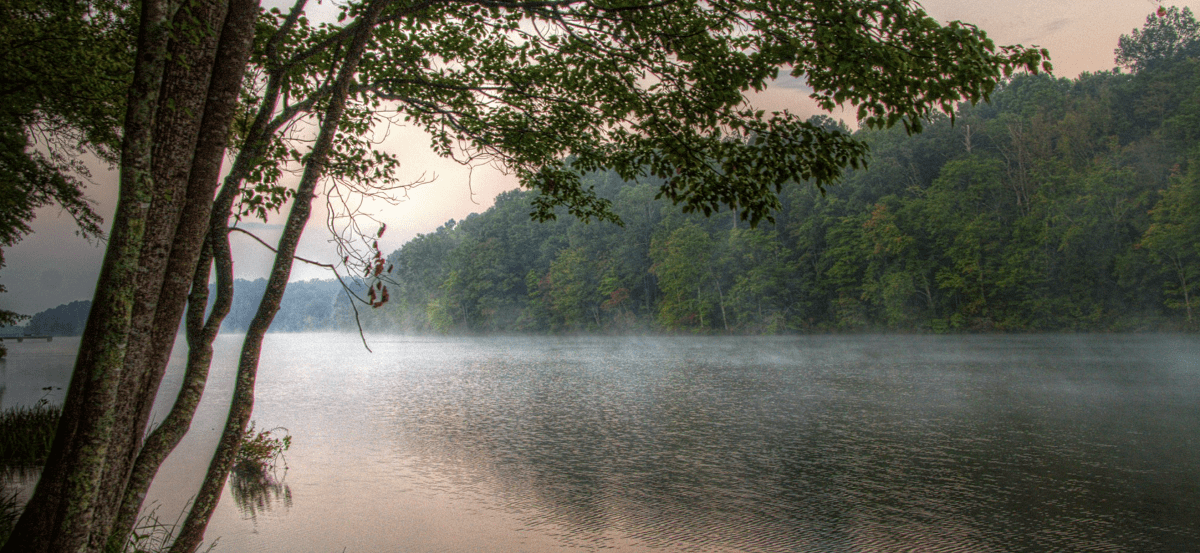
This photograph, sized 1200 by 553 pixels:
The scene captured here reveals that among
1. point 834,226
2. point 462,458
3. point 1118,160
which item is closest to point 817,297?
point 834,226

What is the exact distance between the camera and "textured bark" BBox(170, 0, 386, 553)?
3.99 meters

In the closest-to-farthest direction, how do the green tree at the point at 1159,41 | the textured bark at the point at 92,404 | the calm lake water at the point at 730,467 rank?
the textured bark at the point at 92,404
the calm lake water at the point at 730,467
the green tree at the point at 1159,41

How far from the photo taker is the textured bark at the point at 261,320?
3.99 metres

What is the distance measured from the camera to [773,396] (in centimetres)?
1880

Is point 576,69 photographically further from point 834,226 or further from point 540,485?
point 834,226

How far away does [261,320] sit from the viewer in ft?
13.7

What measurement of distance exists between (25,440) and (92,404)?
9.13 metres

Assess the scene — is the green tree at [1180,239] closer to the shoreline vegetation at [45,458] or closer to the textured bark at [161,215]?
the shoreline vegetation at [45,458]

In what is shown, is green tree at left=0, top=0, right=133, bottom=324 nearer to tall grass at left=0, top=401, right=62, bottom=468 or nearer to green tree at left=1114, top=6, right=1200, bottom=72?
tall grass at left=0, top=401, right=62, bottom=468

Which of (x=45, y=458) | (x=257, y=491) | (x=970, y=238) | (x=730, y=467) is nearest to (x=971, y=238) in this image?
(x=970, y=238)

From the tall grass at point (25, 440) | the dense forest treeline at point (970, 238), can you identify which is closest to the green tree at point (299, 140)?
the tall grass at point (25, 440)

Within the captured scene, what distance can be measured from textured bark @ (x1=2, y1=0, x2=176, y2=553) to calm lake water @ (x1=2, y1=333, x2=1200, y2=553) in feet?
14.5

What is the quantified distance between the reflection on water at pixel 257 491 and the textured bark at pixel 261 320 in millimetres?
5012

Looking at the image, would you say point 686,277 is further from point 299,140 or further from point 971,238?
point 299,140
